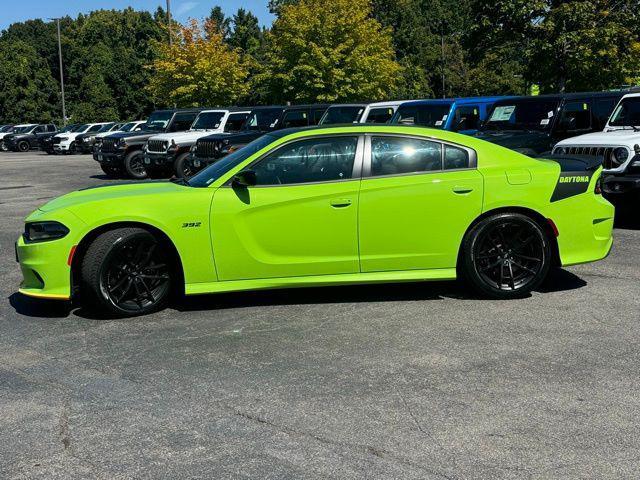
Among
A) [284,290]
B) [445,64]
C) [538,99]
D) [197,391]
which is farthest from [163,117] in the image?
[445,64]

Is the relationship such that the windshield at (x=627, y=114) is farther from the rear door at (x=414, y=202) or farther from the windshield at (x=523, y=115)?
the rear door at (x=414, y=202)

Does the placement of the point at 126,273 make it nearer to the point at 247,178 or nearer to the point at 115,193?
the point at 115,193

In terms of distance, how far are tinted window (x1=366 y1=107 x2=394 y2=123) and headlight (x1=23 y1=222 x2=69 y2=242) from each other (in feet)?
36.5

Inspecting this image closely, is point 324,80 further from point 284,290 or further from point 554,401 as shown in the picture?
point 554,401

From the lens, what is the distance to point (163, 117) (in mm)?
21641

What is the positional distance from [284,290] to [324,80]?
105 feet

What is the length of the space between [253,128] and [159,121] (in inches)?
164

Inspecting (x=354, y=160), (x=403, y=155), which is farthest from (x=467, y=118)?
(x=354, y=160)

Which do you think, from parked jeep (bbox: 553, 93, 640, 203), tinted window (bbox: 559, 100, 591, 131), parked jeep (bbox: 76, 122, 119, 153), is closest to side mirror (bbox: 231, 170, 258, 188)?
parked jeep (bbox: 553, 93, 640, 203)

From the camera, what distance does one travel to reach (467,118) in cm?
1449

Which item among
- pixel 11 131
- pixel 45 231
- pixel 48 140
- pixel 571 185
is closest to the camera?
pixel 45 231

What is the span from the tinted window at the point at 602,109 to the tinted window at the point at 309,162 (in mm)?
7380

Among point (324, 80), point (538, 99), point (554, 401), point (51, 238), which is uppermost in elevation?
point (324, 80)

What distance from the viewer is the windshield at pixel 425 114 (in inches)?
567
